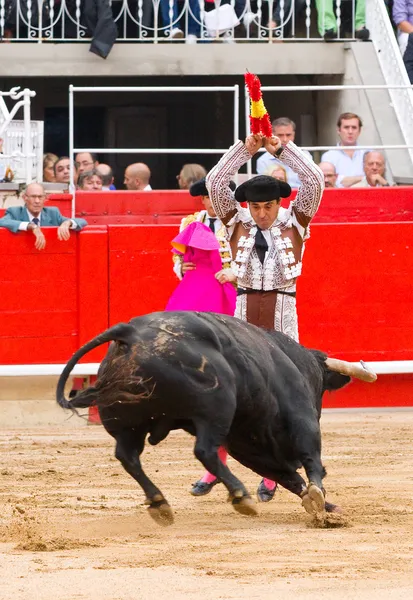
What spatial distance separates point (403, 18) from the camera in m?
12.0

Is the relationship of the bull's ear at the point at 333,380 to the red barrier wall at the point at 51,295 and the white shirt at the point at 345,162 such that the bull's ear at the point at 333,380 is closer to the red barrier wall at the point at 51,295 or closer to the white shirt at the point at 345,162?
the red barrier wall at the point at 51,295

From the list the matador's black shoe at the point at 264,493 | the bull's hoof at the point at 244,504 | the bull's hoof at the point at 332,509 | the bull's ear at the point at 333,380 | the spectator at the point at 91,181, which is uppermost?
the spectator at the point at 91,181

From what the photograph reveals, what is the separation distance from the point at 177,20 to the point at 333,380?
6.62 meters

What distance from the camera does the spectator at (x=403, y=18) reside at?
39.2 feet

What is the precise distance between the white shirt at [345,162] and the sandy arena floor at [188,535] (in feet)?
10.0

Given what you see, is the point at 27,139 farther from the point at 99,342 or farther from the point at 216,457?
the point at 216,457

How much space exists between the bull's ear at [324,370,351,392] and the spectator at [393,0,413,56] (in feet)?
21.3

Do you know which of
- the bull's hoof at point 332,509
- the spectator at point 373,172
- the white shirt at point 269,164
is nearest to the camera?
the bull's hoof at point 332,509

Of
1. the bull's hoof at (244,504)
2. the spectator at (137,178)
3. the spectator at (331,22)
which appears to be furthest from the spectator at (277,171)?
the bull's hoof at (244,504)

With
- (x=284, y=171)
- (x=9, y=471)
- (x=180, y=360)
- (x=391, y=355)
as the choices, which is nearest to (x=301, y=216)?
(x=180, y=360)

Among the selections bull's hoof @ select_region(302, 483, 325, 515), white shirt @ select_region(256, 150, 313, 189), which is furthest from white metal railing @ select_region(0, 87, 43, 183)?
bull's hoof @ select_region(302, 483, 325, 515)

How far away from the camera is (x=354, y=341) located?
9797mm

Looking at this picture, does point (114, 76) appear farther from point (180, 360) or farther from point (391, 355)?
point (180, 360)

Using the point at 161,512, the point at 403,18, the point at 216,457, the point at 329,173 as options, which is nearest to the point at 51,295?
the point at 329,173
